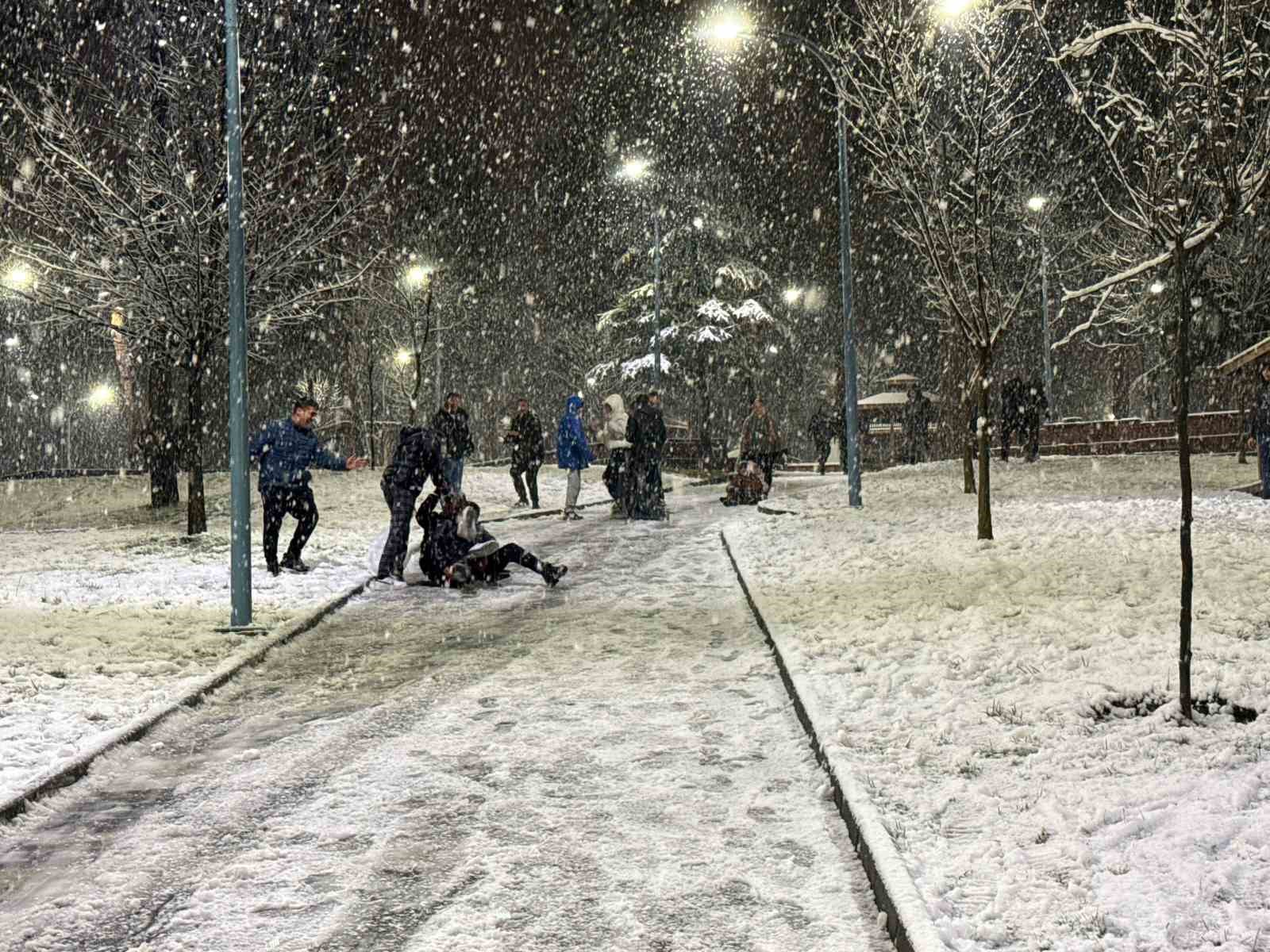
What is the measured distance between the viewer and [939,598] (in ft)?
29.6

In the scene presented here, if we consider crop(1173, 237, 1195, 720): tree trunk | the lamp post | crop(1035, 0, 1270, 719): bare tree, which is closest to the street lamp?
the lamp post

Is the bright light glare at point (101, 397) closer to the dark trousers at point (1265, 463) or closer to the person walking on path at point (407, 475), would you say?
the person walking on path at point (407, 475)

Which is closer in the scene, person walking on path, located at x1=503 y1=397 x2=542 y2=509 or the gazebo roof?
the gazebo roof

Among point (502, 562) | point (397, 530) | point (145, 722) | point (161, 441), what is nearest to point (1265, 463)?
point (502, 562)

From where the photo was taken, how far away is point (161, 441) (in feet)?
65.3

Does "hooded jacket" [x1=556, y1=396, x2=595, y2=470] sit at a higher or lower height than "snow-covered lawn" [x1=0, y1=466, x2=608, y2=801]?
higher

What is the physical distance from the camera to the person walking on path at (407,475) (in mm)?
11102

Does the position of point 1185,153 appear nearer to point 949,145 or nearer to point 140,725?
point 140,725

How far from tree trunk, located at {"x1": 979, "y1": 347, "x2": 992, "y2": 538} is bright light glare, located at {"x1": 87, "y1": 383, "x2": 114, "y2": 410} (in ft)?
100

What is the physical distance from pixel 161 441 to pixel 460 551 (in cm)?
1090

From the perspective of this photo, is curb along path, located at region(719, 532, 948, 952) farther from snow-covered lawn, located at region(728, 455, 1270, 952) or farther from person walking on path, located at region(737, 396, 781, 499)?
person walking on path, located at region(737, 396, 781, 499)

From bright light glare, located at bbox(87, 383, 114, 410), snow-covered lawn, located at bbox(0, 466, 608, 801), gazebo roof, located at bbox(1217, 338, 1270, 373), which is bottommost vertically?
snow-covered lawn, located at bbox(0, 466, 608, 801)

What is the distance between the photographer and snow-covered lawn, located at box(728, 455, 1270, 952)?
3643mm

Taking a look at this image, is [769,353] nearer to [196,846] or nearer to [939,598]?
[939,598]
